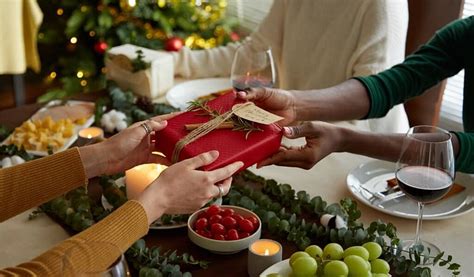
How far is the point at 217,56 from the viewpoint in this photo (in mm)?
2438

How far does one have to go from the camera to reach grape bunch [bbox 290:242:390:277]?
3.51ft

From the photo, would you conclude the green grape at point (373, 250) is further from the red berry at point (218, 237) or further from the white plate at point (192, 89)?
the white plate at point (192, 89)

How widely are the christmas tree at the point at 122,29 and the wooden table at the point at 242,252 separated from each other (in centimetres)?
109

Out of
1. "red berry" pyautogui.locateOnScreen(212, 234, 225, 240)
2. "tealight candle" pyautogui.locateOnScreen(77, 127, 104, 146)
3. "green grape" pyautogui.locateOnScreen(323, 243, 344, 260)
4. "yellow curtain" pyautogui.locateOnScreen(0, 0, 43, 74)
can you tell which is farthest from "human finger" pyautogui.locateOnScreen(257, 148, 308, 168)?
"yellow curtain" pyautogui.locateOnScreen(0, 0, 43, 74)

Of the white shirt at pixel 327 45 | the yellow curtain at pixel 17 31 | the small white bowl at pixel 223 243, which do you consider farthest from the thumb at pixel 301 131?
the yellow curtain at pixel 17 31

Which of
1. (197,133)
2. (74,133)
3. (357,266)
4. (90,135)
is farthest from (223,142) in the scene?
(74,133)

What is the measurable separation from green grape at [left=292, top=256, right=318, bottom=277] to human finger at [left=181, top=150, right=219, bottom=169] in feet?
0.82

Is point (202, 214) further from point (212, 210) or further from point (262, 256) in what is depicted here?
point (262, 256)

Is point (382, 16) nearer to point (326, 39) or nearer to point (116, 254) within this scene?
point (326, 39)

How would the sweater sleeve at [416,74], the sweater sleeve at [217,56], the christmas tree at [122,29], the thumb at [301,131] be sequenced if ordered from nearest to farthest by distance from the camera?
the thumb at [301,131] → the sweater sleeve at [416,74] → the sweater sleeve at [217,56] → the christmas tree at [122,29]

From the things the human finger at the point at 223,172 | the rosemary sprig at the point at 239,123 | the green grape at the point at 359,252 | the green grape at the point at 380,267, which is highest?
the rosemary sprig at the point at 239,123

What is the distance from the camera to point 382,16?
208cm

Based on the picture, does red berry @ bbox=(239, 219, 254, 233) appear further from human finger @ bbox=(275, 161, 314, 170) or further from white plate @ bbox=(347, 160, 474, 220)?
white plate @ bbox=(347, 160, 474, 220)

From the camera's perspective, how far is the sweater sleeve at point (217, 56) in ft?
7.78
